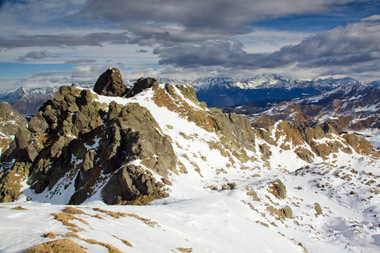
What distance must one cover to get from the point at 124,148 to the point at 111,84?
209ft

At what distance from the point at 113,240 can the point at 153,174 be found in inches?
1158

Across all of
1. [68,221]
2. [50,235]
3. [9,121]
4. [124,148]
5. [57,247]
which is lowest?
[9,121]

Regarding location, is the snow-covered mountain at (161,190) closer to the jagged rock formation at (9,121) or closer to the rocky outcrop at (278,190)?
the rocky outcrop at (278,190)

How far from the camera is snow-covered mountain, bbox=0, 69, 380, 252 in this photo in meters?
19.1

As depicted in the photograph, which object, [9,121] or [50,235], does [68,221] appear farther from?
[9,121]

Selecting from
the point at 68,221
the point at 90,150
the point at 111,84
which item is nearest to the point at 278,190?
the point at 90,150

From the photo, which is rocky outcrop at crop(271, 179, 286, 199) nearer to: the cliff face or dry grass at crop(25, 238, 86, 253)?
the cliff face

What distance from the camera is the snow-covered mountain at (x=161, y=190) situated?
62.6 ft

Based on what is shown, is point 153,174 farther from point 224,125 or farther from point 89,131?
point 224,125

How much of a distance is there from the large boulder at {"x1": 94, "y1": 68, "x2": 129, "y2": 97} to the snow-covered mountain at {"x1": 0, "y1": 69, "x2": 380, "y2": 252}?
17.7 m

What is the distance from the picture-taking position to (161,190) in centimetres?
4275

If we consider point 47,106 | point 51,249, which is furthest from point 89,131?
point 51,249

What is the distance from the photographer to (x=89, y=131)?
67.9 meters

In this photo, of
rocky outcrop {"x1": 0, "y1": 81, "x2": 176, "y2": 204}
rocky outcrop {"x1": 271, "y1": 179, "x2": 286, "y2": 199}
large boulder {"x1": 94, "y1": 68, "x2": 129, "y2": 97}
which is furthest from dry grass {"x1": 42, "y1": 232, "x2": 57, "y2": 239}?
large boulder {"x1": 94, "y1": 68, "x2": 129, "y2": 97}
